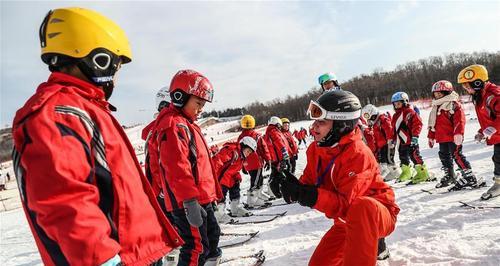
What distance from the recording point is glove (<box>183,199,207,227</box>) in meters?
3.29

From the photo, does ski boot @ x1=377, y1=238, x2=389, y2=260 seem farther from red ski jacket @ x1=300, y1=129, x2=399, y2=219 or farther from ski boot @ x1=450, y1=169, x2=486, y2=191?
ski boot @ x1=450, y1=169, x2=486, y2=191

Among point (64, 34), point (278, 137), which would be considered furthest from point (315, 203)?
point (278, 137)

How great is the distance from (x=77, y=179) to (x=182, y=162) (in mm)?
1908

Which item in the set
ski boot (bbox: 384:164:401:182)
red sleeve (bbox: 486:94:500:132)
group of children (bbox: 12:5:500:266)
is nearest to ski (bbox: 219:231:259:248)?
group of children (bbox: 12:5:500:266)

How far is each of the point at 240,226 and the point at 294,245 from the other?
216 centimetres

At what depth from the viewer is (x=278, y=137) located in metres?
11.1

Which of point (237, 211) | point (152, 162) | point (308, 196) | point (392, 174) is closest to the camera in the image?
point (308, 196)

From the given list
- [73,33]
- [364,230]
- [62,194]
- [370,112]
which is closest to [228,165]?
[364,230]

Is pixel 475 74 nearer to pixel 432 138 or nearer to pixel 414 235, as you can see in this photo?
pixel 432 138

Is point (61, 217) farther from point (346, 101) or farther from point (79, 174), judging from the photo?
point (346, 101)

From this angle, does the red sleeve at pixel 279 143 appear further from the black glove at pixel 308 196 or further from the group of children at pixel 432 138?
the black glove at pixel 308 196

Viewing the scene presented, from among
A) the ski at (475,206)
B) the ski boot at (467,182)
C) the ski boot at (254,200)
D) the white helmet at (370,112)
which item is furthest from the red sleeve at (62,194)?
the white helmet at (370,112)

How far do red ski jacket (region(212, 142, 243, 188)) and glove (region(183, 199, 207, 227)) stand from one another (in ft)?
16.1

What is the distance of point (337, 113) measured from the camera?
132 inches
